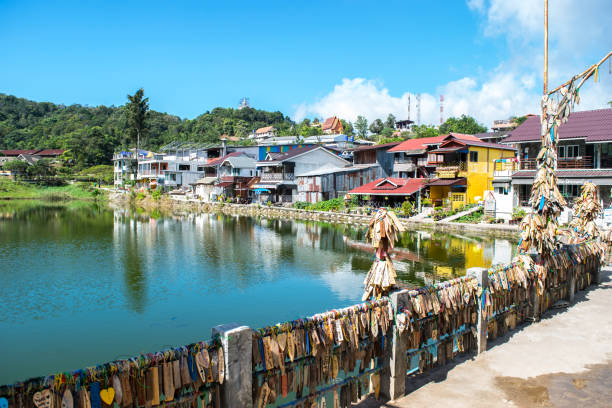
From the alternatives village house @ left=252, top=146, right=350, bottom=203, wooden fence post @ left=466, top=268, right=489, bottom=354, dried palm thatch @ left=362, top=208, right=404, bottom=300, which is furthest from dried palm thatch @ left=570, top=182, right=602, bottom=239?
village house @ left=252, top=146, right=350, bottom=203

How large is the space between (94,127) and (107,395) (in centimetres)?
9444

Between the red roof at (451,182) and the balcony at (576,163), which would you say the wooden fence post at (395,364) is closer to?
the balcony at (576,163)

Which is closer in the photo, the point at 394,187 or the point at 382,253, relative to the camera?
the point at 382,253

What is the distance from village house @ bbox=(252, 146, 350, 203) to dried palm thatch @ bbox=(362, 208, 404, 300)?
4563cm

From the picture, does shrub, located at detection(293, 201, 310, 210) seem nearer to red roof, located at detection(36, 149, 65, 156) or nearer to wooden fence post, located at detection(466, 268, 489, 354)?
wooden fence post, located at detection(466, 268, 489, 354)

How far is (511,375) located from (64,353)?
1067 centimetres

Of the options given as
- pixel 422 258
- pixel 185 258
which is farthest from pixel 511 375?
pixel 185 258

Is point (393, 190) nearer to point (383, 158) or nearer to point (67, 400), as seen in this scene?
point (383, 158)

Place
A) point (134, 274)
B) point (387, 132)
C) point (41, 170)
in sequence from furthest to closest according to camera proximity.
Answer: point (387, 132)
point (41, 170)
point (134, 274)

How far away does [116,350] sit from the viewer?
11289 millimetres

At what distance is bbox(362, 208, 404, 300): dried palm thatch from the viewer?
21.9 feet

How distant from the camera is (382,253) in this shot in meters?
6.95

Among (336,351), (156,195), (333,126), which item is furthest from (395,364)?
(333,126)

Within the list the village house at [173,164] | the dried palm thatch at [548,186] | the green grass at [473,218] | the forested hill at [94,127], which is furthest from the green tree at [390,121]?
the dried palm thatch at [548,186]
